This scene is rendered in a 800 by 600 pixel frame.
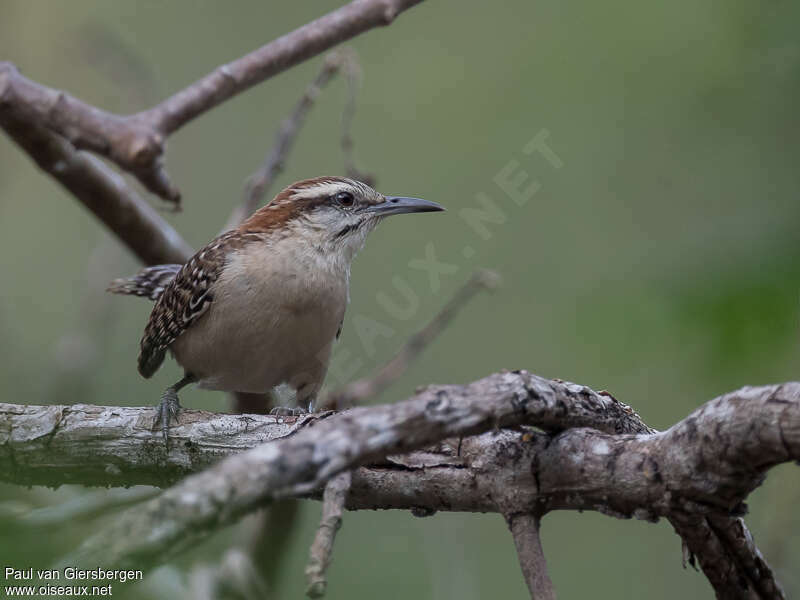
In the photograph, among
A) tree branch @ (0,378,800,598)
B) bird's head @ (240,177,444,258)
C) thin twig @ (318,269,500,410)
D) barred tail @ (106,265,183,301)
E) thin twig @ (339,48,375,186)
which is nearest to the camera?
tree branch @ (0,378,800,598)

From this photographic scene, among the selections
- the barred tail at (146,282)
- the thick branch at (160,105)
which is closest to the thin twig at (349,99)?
the thick branch at (160,105)

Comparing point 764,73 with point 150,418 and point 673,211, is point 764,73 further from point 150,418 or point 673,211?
point 150,418

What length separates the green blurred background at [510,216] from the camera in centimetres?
339

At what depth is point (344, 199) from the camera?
5.09 metres

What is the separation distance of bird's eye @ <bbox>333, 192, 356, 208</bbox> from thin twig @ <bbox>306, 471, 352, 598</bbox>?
3.04m

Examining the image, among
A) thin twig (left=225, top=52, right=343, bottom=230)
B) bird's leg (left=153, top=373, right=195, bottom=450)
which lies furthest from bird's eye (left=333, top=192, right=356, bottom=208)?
bird's leg (left=153, top=373, right=195, bottom=450)

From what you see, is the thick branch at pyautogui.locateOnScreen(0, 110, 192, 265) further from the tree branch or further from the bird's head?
the tree branch

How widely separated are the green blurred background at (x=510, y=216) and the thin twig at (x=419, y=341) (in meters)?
0.50

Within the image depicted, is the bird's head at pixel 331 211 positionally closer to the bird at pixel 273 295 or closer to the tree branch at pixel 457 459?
the bird at pixel 273 295

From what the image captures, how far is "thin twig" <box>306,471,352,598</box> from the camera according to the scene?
185cm

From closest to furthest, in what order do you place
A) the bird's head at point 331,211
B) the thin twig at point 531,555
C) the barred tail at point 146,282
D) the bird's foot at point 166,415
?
1. the thin twig at point 531,555
2. the bird's foot at point 166,415
3. the bird's head at point 331,211
4. the barred tail at point 146,282

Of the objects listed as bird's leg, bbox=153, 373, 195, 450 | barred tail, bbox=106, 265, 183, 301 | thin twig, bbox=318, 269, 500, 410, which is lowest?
barred tail, bbox=106, 265, 183, 301

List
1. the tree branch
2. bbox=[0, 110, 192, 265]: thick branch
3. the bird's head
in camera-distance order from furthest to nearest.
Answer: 1. the bird's head
2. bbox=[0, 110, 192, 265]: thick branch
3. the tree branch

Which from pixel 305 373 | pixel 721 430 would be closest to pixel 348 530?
pixel 305 373
